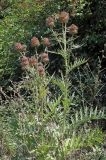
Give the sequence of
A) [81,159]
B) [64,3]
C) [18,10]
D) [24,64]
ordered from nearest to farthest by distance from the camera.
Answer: [24,64]
[81,159]
[64,3]
[18,10]

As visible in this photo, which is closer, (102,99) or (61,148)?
(61,148)

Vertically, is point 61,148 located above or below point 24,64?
below

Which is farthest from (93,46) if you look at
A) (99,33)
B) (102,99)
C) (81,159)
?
(81,159)

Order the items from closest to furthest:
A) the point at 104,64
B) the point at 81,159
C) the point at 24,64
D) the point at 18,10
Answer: the point at 24,64 < the point at 81,159 < the point at 104,64 < the point at 18,10

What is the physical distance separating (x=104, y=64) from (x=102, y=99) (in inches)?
27.9

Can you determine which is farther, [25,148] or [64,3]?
[64,3]

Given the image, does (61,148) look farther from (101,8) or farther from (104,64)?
(101,8)

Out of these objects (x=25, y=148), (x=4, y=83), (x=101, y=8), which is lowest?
(x=4, y=83)

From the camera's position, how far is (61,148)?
3992 millimetres

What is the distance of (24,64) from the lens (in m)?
3.81

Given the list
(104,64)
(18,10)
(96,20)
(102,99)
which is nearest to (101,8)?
(96,20)

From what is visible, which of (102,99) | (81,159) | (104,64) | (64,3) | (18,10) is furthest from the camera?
(18,10)

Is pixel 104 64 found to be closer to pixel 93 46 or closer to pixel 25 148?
pixel 93 46

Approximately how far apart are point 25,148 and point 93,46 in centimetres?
290
